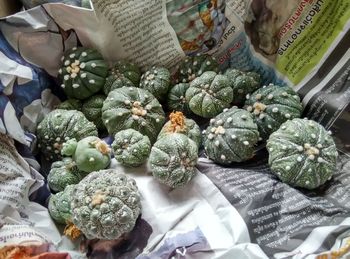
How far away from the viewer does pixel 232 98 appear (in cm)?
106

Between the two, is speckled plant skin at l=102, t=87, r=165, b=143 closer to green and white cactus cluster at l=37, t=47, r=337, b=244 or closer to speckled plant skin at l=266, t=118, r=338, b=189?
green and white cactus cluster at l=37, t=47, r=337, b=244

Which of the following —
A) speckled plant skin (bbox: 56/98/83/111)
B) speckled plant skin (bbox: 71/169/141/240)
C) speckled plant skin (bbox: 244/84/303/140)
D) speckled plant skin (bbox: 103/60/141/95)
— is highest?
speckled plant skin (bbox: 244/84/303/140)

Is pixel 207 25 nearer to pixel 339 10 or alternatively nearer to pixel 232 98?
pixel 232 98

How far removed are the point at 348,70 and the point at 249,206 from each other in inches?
14.4

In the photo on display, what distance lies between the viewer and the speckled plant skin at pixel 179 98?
111 centimetres

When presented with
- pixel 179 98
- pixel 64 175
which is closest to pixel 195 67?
pixel 179 98

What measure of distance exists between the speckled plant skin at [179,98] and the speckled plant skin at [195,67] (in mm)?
24

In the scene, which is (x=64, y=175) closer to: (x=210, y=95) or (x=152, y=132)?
(x=152, y=132)

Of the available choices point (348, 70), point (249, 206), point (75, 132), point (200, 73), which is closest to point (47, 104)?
point (75, 132)

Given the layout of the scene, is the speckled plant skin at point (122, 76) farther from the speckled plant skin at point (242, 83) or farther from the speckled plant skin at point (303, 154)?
the speckled plant skin at point (303, 154)

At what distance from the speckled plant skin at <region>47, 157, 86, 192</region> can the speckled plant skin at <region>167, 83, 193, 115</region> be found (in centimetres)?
28

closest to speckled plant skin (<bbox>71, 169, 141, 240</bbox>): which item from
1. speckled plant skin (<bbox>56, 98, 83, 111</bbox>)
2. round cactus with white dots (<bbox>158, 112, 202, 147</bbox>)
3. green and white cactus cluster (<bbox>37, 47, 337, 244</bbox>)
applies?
green and white cactus cluster (<bbox>37, 47, 337, 244</bbox>)

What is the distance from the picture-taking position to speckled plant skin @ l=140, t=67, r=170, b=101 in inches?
43.6

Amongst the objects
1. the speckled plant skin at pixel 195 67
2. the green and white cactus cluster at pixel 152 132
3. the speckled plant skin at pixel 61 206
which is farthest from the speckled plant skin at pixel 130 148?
the speckled plant skin at pixel 195 67
